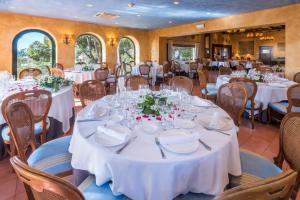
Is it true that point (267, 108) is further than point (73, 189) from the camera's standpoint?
Yes

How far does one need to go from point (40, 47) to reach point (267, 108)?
29.3 ft

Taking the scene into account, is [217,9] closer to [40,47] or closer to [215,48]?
[40,47]

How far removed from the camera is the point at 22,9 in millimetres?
7602

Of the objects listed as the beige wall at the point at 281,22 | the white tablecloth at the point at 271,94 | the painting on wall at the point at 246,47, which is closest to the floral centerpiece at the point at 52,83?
the white tablecloth at the point at 271,94

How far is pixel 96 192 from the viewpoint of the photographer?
1349mm

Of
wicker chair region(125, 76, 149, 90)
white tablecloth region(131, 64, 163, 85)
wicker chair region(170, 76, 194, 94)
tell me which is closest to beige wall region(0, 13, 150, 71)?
white tablecloth region(131, 64, 163, 85)

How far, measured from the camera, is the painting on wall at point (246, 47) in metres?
18.3

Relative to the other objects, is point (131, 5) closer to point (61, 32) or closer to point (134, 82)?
point (134, 82)

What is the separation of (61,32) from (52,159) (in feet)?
29.7

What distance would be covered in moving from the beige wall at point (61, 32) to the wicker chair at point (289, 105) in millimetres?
8397

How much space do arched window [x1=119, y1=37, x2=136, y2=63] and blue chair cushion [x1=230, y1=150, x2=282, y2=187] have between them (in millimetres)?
11217

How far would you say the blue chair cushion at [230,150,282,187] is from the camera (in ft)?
5.18

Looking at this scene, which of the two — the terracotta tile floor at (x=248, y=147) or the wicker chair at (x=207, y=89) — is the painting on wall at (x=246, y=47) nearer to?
the wicker chair at (x=207, y=89)

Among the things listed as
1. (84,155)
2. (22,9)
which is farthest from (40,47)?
(84,155)
